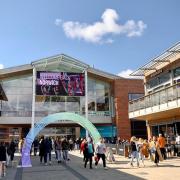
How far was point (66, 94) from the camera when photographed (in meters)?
37.7

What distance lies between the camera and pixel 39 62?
1508 inches

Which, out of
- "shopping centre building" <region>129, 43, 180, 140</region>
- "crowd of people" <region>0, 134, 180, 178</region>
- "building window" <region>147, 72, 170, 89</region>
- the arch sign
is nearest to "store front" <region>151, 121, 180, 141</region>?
"shopping centre building" <region>129, 43, 180, 140</region>

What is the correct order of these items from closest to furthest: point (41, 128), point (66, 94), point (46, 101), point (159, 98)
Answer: point (41, 128)
point (159, 98)
point (66, 94)
point (46, 101)

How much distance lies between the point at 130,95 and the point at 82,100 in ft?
19.5

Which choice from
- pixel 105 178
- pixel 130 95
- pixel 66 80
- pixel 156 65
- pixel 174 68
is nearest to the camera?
pixel 105 178

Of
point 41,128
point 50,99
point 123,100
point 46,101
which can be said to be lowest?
point 41,128

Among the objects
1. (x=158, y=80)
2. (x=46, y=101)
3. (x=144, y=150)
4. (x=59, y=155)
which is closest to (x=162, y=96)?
(x=144, y=150)

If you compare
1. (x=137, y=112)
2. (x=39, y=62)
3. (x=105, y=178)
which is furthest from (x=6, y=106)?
(x=105, y=178)

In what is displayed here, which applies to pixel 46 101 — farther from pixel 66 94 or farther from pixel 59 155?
pixel 59 155

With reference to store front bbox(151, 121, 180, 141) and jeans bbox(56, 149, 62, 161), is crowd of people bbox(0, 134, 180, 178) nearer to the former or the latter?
jeans bbox(56, 149, 62, 161)

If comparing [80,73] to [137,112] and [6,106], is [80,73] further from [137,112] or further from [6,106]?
[137,112]

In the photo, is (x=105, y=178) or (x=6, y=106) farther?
(x=6, y=106)

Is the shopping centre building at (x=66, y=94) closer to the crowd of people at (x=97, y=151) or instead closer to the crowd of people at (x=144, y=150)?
the crowd of people at (x=97, y=151)

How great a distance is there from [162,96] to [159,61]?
276cm
